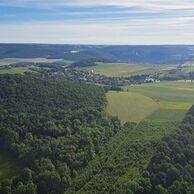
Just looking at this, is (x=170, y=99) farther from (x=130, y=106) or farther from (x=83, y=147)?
(x=83, y=147)

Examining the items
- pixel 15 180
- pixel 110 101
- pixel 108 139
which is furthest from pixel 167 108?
pixel 15 180

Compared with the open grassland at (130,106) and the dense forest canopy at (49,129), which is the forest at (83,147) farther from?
the open grassland at (130,106)

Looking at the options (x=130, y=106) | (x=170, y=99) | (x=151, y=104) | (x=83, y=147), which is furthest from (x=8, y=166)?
(x=170, y=99)

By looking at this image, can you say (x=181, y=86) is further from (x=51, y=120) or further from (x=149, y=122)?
(x=51, y=120)

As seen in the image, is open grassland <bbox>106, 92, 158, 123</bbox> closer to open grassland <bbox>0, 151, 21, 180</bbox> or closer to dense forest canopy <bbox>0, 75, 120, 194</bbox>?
dense forest canopy <bbox>0, 75, 120, 194</bbox>

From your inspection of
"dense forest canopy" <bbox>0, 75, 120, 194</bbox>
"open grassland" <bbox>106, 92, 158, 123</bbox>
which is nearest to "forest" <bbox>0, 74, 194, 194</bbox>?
"dense forest canopy" <bbox>0, 75, 120, 194</bbox>

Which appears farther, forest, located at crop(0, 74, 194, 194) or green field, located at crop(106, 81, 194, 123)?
green field, located at crop(106, 81, 194, 123)
